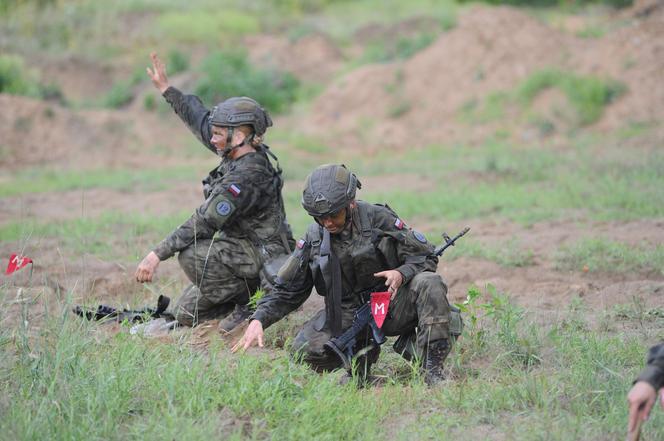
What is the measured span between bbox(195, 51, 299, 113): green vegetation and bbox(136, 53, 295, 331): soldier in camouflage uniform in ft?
38.4

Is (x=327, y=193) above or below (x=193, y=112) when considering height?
below

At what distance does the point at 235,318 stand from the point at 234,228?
59 cm

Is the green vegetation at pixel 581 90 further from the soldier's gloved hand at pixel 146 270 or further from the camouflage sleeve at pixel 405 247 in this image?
the soldier's gloved hand at pixel 146 270

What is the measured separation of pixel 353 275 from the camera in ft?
16.7

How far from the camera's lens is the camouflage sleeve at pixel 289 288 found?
4.91m

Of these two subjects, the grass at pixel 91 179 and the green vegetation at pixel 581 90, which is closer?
the grass at pixel 91 179

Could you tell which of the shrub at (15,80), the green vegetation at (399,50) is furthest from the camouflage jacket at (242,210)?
the green vegetation at (399,50)

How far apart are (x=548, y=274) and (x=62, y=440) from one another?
4546 millimetres

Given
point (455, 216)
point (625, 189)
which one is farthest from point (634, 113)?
point (455, 216)

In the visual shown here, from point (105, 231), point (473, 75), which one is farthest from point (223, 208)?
point (473, 75)

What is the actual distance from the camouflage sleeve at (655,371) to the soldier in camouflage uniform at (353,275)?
1430mm

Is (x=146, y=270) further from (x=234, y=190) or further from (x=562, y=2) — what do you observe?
(x=562, y=2)

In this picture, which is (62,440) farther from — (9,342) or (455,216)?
(455,216)

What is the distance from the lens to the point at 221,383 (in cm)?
437
